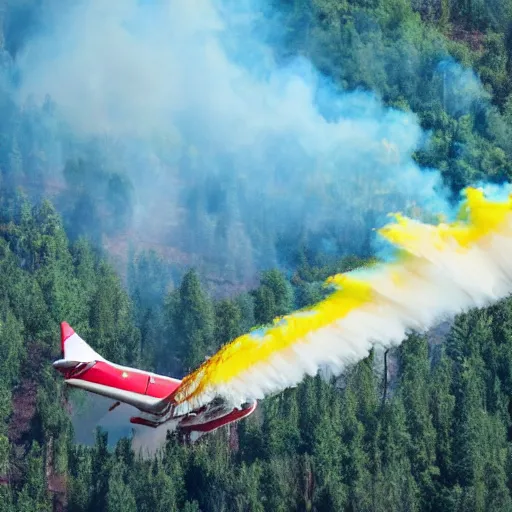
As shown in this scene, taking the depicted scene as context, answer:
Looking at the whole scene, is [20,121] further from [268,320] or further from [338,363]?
[338,363]

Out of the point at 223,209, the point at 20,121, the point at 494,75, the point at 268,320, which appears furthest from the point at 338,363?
the point at 494,75

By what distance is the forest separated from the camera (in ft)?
198

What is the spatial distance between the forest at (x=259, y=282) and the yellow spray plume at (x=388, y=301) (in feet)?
43.7

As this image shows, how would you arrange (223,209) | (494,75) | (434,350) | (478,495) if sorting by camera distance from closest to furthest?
(478,495) < (434,350) < (223,209) < (494,75)

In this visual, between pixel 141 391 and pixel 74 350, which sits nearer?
pixel 141 391

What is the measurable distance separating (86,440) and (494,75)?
31.2 m

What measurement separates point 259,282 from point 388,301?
24.9 metres

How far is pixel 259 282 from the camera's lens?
69688mm

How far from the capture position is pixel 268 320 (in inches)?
2670

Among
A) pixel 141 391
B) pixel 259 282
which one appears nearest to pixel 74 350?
pixel 141 391

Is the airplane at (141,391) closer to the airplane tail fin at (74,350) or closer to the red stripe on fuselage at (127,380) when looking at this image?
the red stripe on fuselage at (127,380)

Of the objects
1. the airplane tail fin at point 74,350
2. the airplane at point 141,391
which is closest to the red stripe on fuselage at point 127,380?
the airplane at point 141,391

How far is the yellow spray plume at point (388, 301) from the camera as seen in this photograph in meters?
43.9

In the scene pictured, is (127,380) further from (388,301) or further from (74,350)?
(388,301)
